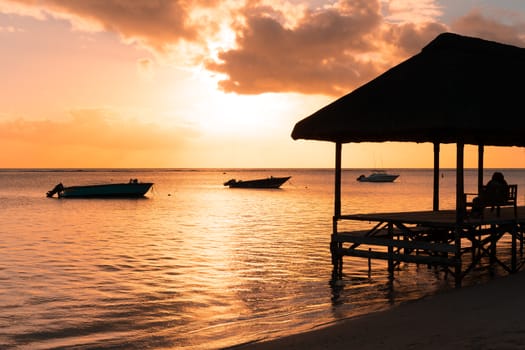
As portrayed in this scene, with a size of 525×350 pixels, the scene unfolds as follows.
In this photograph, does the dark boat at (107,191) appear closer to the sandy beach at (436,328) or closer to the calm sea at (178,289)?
the calm sea at (178,289)

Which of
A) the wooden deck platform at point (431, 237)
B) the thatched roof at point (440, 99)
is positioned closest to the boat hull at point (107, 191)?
the wooden deck platform at point (431, 237)

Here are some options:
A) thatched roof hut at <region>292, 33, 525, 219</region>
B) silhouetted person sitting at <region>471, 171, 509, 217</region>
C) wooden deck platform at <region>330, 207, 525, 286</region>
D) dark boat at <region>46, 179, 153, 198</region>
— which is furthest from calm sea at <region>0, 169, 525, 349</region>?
dark boat at <region>46, 179, 153, 198</region>

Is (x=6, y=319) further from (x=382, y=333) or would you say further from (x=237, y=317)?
(x=382, y=333)

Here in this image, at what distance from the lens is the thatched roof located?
14.3 metres

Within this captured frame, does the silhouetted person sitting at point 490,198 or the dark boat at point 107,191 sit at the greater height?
the silhouetted person sitting at point 490,198

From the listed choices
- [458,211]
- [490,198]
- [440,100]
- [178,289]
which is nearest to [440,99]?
[440,100]

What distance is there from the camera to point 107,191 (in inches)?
2731

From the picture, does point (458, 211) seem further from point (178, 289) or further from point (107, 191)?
point (107, 191)

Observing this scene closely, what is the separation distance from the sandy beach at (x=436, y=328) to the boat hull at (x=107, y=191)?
60.3 m

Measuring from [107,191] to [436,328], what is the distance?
208 feet

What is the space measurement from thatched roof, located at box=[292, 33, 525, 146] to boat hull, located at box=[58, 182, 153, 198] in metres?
54.9

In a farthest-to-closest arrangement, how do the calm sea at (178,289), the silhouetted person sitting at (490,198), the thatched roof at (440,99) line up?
the silhouetted person sitting at (490,198) → the thatched roof at (440,99) → the calm sea at (178,289)

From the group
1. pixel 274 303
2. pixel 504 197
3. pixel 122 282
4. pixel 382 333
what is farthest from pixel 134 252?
pixel 382 333

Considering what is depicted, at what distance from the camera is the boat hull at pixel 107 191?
69.4m
